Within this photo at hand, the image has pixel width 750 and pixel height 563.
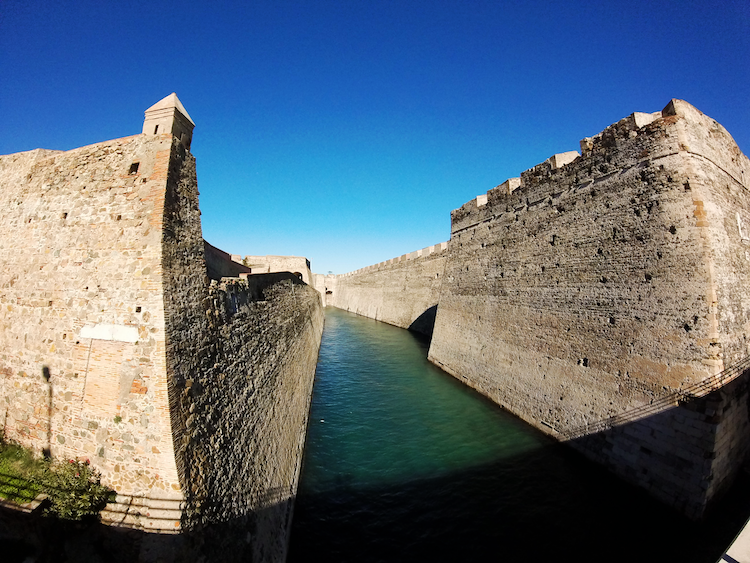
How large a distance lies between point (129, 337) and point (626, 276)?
10.1m

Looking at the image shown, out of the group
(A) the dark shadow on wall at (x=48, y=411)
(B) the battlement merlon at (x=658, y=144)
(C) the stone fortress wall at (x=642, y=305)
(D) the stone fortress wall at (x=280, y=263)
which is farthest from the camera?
(D) the stone fortress wall at (x=280, y=263)

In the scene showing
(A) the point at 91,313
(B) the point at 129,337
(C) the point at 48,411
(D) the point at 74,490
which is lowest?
(D) the point at 74,490

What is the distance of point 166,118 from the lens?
4.59 m

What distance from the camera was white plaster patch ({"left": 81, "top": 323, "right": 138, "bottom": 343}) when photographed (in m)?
3.95

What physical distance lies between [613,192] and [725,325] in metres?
3.83

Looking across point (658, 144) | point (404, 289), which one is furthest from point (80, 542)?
point (404, 289)

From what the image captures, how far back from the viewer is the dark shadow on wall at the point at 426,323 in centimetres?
2549

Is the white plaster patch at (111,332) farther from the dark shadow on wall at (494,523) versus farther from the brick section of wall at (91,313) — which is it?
the dark shadow on wall at (494,523)

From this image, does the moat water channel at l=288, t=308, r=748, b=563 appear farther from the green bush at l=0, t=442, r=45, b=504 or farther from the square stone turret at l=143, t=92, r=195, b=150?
the square stone turret at l=143, t=92, r=195, b=150

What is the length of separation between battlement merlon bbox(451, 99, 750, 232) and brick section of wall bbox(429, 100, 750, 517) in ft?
0.10

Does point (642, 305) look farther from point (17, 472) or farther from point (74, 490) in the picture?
point (17, 472)

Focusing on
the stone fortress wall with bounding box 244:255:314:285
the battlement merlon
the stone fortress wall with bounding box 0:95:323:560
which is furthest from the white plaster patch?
the stone fortress wall with bounding box 244:255:314:285

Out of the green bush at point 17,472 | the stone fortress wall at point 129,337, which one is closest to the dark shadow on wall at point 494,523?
the stone fortress wall at point 129,337

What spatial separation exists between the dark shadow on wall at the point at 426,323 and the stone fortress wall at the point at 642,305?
13.8 m
